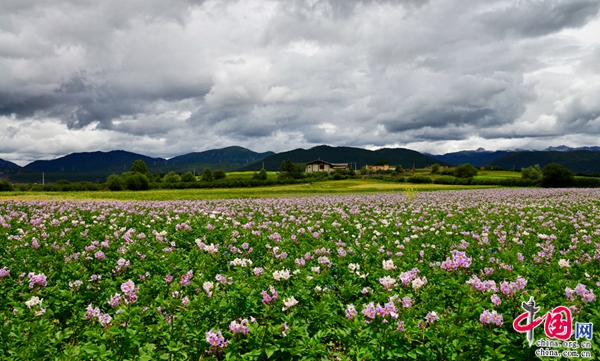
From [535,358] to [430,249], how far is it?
4.76 metres

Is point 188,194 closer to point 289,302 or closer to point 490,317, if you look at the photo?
point 289,302

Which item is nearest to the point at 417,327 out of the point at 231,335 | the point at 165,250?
the point at 231,335

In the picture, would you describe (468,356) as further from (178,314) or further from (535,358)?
(178,314)

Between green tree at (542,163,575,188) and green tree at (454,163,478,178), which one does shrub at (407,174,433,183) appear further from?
green tree at (542,163,575,188)

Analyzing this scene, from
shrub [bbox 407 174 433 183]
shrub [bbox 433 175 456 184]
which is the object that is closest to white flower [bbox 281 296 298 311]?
shrub [bbox 433 175 456 184]

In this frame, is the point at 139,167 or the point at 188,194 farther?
the point at 139,167

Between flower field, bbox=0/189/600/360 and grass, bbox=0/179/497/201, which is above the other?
flower field, bbox=0/189/600/360

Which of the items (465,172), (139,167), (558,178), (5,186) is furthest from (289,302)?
(139,167)

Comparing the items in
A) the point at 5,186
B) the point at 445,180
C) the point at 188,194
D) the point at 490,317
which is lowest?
the point at 445,180

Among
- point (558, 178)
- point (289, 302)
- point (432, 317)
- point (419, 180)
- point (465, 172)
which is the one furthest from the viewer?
point (465, 172)

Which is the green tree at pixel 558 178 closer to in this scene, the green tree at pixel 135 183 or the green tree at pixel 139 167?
the green tree at pixel 135 183

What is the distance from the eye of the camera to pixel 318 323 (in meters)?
4.51

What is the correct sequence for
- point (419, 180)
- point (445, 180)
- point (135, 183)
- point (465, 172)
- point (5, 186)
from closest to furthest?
point (5, 186)
point (135, 183)
point (445, 180)
point (419, 180)
point (465, 172)

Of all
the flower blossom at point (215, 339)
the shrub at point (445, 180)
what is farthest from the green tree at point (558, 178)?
the flower blossom at point (215, 339)
